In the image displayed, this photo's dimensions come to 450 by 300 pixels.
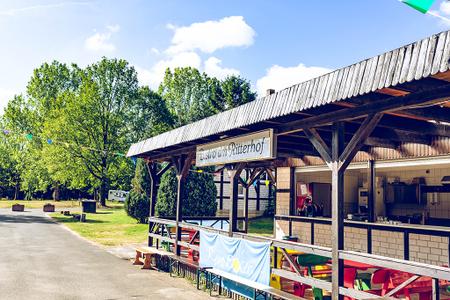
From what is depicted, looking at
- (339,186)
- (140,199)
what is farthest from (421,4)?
(140,199)

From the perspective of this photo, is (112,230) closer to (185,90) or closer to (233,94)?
(233,94)

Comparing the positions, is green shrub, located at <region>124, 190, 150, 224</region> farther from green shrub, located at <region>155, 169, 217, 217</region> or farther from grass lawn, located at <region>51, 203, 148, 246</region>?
green shrub, located at <region>155, 169, 217, 217</region>

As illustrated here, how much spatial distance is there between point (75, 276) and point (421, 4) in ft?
33.9

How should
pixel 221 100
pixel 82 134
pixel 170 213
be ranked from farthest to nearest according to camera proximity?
pixel 221 100 → pixel 82 134 → pixel 170 213

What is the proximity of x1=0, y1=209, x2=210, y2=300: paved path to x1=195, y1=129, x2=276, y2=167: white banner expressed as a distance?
127 inches

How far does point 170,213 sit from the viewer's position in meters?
24.3

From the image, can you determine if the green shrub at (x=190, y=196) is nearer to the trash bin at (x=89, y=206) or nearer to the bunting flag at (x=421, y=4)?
the trash bin at (x=89, y=206)

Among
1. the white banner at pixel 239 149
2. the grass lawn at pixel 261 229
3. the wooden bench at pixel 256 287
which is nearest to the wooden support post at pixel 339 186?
the wooden bench at pixel 256 287

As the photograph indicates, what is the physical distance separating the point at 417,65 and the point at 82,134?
35.5m

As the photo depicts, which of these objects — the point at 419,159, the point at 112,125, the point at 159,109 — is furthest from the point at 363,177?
the point at 159,109

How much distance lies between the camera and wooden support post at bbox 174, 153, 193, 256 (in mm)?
12445

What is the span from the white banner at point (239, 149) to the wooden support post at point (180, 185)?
155cm

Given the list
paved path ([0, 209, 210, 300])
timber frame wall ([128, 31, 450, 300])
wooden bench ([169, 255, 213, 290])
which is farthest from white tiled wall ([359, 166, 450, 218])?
paved path ([0, 209, 210, 300])

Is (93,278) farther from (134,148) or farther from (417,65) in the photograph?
(417,65)
